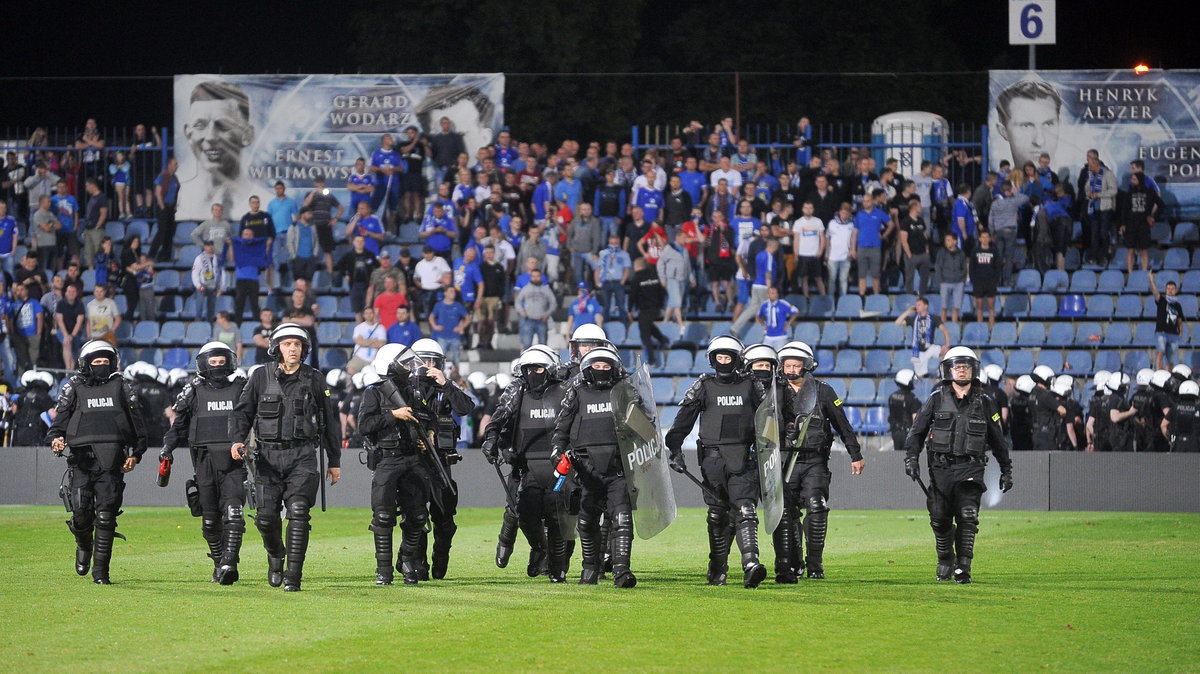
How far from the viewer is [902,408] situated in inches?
973

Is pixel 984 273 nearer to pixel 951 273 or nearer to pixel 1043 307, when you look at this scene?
pixel 951 273

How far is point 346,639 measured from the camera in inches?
420

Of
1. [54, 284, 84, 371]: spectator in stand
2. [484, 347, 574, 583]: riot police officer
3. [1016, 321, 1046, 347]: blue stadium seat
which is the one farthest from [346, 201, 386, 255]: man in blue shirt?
[484, 347, 574, 583]: riot police officer

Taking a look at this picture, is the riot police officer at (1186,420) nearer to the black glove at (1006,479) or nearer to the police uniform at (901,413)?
the police uniform at (901,413)

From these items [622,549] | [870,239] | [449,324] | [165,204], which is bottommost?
[622,549]

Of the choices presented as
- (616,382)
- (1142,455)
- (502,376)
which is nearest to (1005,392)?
(1142,455)

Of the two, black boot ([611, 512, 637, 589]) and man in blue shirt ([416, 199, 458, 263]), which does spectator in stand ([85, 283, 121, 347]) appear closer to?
man in blue shirt ([416, 199, 458, 263])

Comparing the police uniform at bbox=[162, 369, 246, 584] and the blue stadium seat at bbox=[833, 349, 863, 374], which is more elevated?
the blue stadium seat at bbox=[833, 349, 863, 374]

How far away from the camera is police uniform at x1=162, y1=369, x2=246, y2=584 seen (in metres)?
13.9

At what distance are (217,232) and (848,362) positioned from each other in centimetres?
1135

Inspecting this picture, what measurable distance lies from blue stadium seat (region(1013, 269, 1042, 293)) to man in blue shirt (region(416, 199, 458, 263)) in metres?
9.70

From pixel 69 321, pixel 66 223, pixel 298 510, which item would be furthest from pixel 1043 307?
pixel 298 510

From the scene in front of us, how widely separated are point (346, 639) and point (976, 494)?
5.71m

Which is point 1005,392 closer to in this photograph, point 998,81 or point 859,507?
point 859,507
